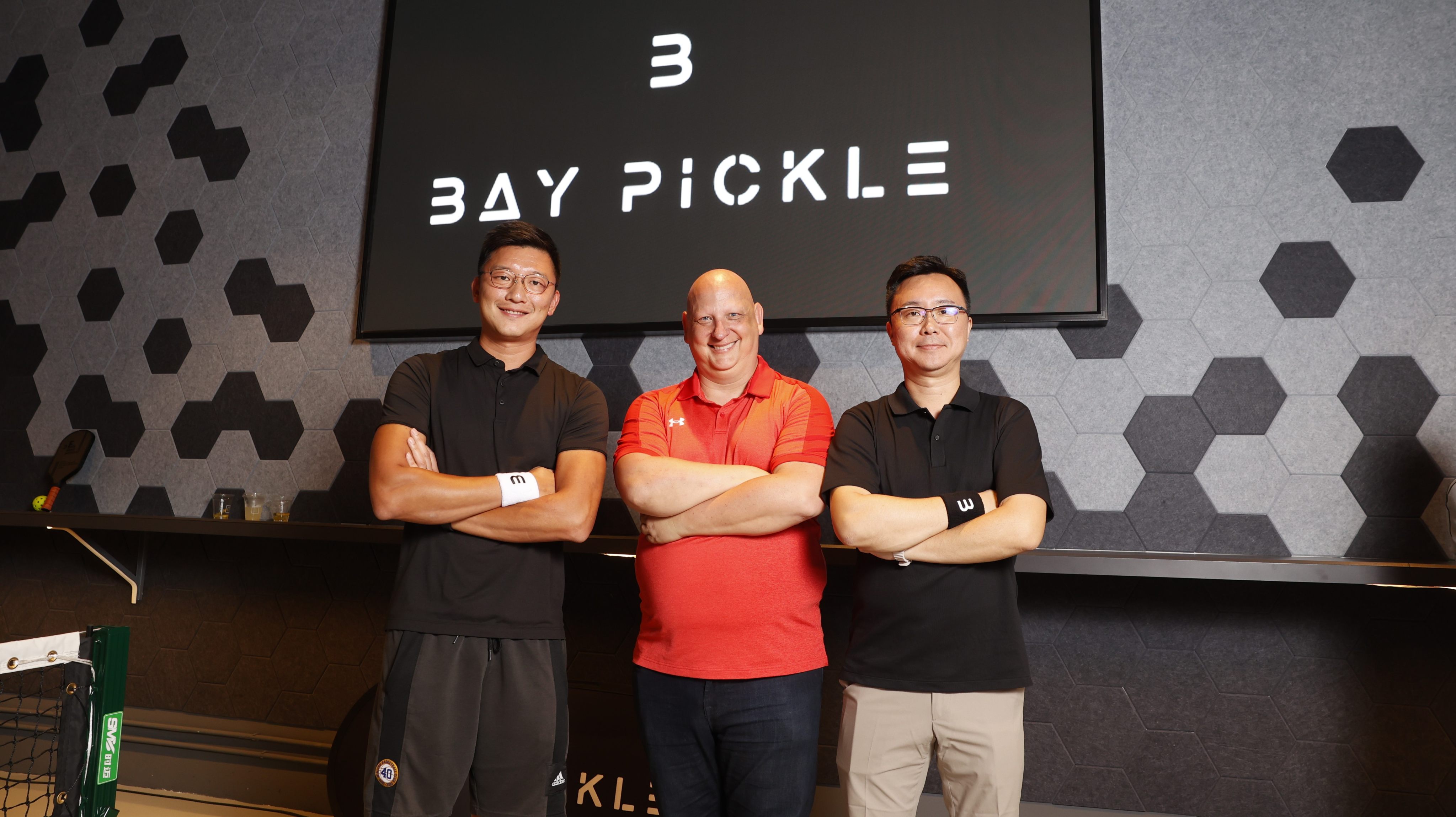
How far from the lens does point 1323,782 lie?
80.9 inches

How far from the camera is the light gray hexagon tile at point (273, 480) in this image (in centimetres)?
282

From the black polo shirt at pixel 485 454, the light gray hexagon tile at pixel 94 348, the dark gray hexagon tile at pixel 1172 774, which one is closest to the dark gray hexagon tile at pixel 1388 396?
the dark gray hexagon tile at pixel 1172 774

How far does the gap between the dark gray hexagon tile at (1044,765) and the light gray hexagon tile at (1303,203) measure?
4.64 ft

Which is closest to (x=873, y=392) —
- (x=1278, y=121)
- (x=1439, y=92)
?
(x=1278, y=121)

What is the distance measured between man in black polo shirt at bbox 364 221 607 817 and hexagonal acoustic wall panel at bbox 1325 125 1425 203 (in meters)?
1.97

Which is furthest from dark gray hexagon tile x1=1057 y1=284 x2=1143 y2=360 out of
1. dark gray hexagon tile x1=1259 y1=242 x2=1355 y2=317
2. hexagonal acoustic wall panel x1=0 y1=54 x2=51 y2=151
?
hexagonal acoustic wall panel x1=0 y1=54 x2=51 y2=151

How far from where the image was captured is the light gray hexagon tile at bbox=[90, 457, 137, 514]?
2.99 m

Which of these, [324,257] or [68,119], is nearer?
[324,257]

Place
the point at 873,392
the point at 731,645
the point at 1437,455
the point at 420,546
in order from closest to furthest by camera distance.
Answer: the point at 731,645 < the point at 420,546 < the point at 1437,455 < the point at 873,392

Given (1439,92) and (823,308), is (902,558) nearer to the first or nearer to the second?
(823,308)

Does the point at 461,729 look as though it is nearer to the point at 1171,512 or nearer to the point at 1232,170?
the point at 1171,512

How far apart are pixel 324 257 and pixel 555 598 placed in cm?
183

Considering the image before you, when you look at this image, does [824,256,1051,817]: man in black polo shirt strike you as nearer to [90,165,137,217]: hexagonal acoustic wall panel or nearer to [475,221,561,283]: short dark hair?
[475,221,561,283]: short dark hair

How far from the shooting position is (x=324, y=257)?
2895 mm
